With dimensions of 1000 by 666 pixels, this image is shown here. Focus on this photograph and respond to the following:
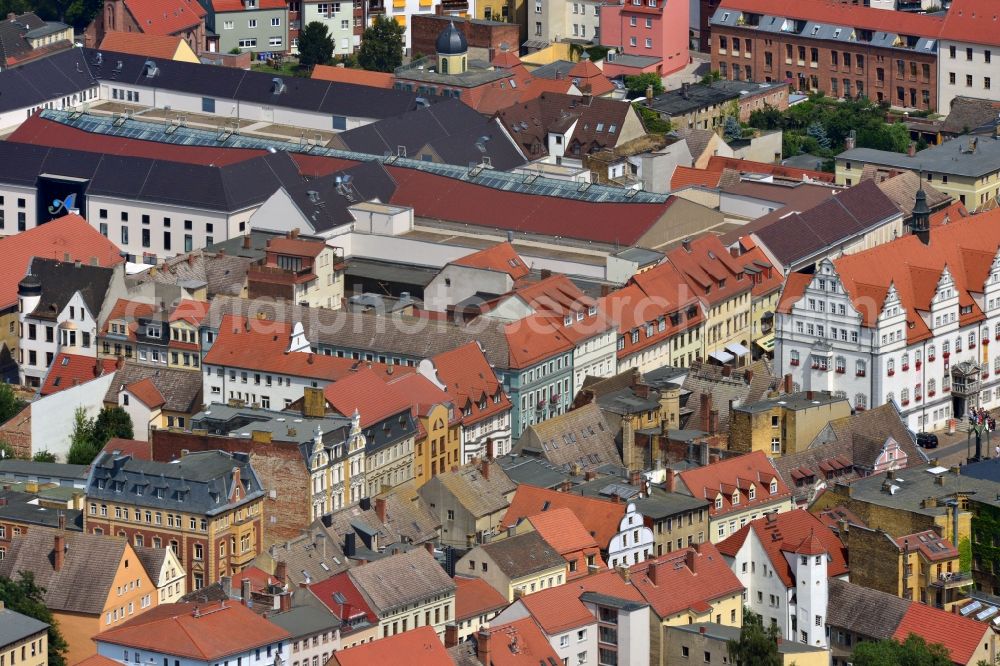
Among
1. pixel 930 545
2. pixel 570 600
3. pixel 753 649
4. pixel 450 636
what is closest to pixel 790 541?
pixel 930 545

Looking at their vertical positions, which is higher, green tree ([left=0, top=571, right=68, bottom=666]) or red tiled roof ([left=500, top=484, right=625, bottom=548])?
red tiled roof ([left=500, top=484, right=625, bottom=548])

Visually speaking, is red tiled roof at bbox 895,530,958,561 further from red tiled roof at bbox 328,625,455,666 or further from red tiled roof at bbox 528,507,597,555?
red tiled roof at bbox 328,625,455,666

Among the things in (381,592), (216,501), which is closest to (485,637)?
(381,592)

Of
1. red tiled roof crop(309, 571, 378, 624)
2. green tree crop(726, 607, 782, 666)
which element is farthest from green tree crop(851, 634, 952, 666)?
red tiled roof crop(309, 571, 378, 624)

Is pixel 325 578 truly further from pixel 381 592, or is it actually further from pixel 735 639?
pixel 735 639

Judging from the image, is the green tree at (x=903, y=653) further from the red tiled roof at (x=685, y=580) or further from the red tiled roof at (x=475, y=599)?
the red tiled roof at (x=475, y=599)

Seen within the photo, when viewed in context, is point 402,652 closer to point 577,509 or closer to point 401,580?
point 401,580
